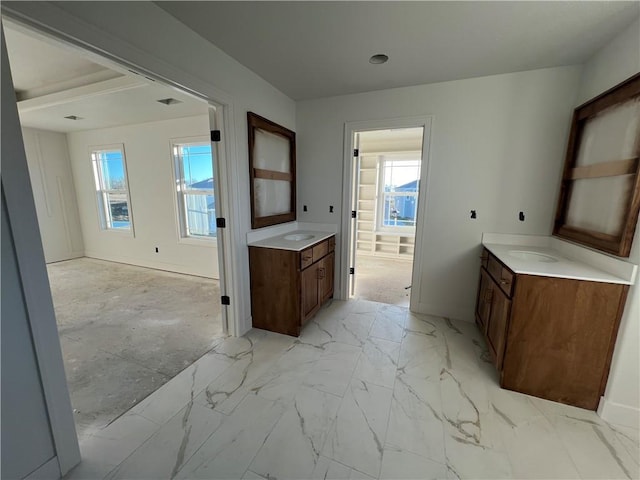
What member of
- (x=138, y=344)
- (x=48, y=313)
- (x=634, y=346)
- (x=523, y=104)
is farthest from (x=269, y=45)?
(x=634, y=346)

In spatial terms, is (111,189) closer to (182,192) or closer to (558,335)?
(182,192)

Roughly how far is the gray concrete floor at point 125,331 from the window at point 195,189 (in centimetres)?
85

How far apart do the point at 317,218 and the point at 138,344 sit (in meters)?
2.27

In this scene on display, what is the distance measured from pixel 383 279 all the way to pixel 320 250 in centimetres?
183

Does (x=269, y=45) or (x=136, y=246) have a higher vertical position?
(x=269, y=45)

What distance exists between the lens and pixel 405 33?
185 cm

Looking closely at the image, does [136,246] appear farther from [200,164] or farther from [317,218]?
[317,218]

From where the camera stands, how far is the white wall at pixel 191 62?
4.10ft

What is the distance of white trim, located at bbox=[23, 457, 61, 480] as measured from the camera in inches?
47.1

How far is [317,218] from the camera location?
340cm

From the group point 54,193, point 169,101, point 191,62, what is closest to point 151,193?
point 169,101

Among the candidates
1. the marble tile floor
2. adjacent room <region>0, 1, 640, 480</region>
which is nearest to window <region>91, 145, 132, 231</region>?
adjacent room <region>0, 1, 640, 480</region>

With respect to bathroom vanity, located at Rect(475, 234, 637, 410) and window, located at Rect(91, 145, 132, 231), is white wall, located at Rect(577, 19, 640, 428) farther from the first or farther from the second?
window, located at Rect(91, 145, 132, 231)

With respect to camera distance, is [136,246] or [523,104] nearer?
[523,104]
